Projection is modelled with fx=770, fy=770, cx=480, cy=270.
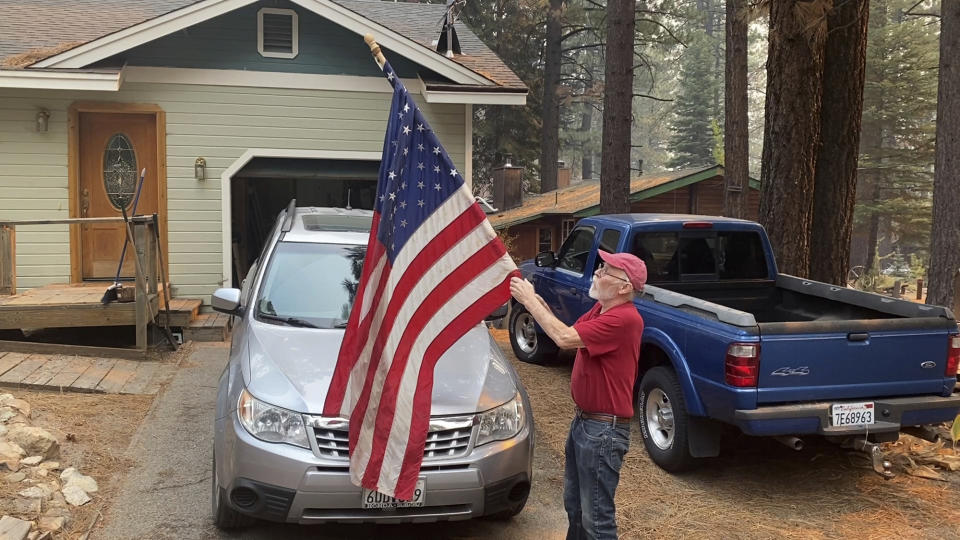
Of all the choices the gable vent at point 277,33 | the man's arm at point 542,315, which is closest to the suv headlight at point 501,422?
the man's arm at point 542,315

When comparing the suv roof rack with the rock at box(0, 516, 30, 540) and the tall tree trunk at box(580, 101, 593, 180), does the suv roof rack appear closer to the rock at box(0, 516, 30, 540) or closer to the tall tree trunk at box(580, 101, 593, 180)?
the rock at box(0, 516, 30, 540)

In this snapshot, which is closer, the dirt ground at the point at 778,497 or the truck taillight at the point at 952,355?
the dirt ground at the point at 778,497

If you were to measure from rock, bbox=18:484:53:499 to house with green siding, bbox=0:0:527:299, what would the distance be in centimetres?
641

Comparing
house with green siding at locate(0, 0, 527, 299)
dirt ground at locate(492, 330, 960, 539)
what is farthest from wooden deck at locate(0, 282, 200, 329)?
dirt ground at locate(492, 330, 960, 539)

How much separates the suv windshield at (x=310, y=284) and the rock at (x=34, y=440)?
6.01ft

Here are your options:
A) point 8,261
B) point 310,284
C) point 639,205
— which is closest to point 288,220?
point 310,284

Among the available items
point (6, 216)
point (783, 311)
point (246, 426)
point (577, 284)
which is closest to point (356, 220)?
point (577, 284)

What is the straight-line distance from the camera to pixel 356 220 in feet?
22.2

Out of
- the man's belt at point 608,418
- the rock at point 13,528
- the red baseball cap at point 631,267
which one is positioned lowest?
the rock at point 13,528

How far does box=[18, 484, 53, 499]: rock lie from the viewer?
15.3 feet

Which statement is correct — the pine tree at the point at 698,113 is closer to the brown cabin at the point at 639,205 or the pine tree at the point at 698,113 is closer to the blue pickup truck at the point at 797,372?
the brown cabin at the point at 639,205

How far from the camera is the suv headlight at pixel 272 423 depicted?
3.98m

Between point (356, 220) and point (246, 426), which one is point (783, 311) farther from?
point (246, 426)

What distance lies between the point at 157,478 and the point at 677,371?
3.80m
